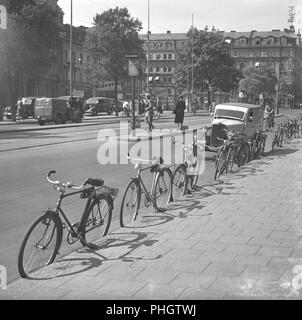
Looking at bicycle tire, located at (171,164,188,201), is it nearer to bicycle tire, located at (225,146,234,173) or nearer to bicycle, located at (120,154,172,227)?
bicycle, located at (120,154,172,227)

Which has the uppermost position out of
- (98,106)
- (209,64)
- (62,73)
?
(209,64)

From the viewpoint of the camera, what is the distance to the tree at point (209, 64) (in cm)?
7850

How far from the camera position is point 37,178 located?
11125mm

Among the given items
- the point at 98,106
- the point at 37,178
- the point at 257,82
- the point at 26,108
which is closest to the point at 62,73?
the point at 98,106

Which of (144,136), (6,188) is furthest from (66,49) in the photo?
(6,188)

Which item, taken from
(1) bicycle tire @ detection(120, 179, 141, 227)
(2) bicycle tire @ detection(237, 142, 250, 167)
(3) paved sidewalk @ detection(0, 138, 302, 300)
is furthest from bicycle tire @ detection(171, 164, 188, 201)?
(2) bicycle tire @ detection(237, 142, 250, 167)

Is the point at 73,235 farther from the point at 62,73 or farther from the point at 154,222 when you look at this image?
the point at 62,73

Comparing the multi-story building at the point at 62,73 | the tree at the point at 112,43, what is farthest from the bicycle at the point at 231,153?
the multi-story building at the point at 62,73

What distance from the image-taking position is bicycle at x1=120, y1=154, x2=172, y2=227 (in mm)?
7195

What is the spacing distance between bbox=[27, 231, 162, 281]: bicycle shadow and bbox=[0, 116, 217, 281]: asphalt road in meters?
0.42

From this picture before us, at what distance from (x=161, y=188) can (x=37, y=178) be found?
3.92 m

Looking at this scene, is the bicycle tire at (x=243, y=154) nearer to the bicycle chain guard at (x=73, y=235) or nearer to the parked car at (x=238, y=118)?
the parked car at (x=238, y=118)
